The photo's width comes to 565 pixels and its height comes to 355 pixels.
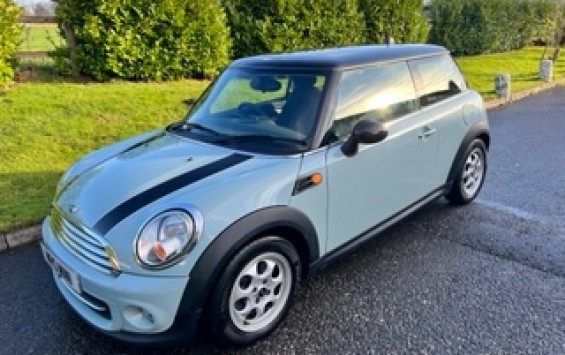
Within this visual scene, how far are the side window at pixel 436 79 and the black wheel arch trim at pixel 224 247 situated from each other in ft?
5.75

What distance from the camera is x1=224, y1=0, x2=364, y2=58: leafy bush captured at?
9094 mm

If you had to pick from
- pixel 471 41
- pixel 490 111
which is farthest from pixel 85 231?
pixel 471 41

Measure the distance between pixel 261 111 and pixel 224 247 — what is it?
115cm

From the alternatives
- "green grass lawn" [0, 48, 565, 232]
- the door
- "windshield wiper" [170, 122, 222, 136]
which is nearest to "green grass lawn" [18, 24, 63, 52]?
"green grass lawn" [0, 48, 565, 232]

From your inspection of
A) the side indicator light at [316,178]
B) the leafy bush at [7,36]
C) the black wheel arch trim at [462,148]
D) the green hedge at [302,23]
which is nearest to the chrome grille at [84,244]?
the side indicator light at [316,178]

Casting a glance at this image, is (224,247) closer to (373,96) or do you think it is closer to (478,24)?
(373,96)

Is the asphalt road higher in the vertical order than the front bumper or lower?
lower

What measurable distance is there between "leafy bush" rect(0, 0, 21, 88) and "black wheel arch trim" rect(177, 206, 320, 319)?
6026 mm

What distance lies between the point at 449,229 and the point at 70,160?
407cm

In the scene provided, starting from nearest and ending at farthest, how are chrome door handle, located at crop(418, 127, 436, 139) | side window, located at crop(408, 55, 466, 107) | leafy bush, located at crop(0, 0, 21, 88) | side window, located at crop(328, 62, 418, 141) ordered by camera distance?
1. side window, located at crop(328, 62, 418, 141)
2. chrome door handle, located at crop(418, 127, 436, 139)
3. side window, located at crop(408, 55, 466, 107)
4. leafy bush, located at crop(0, 0, 21, 88)

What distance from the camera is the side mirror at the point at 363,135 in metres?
2.73

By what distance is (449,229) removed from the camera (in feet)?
12.9

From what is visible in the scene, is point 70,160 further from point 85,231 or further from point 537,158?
point 537,158

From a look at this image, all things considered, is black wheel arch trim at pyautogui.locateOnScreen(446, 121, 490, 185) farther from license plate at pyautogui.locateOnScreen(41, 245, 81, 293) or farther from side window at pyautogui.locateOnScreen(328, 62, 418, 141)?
license plate at pyautogui.locateOnScreen(41, 245, 81, 293)
